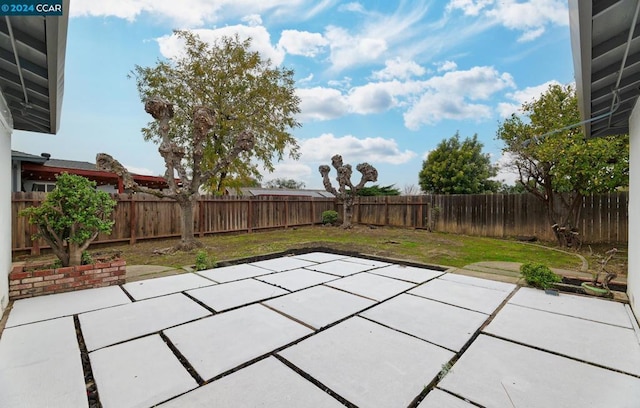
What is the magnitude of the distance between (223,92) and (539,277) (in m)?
12.9

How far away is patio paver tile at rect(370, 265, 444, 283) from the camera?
390 cm

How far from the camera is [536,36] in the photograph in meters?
5.53

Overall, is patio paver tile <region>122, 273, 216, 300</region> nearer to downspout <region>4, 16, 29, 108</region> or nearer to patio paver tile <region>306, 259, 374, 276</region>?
patio paver tile <region>306, 259, 374, 276</region>

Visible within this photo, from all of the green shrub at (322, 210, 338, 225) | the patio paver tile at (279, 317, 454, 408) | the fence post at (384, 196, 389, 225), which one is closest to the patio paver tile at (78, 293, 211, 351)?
the patio paver tile at (279, 317, 454, 408)

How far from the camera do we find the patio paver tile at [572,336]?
1882 mm

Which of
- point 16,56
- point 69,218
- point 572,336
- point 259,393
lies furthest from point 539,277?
point 69,218

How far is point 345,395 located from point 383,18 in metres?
7.31

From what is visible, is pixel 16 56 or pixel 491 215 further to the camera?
pixel 491 215

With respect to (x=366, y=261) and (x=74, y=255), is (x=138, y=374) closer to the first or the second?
(x=74, y=255)

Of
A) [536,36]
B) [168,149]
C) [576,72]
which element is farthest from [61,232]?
[536,36]

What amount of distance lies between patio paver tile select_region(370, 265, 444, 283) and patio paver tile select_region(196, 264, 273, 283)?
186cm

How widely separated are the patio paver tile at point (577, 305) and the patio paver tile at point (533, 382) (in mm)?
1127

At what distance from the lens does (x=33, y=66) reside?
8.18ft

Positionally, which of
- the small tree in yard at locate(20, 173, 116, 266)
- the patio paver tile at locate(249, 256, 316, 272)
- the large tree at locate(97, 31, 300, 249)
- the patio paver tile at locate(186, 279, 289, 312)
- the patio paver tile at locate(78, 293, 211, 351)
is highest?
the large tree at locate(97, 31, 300, 249)
